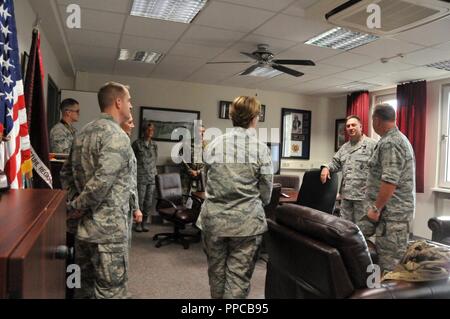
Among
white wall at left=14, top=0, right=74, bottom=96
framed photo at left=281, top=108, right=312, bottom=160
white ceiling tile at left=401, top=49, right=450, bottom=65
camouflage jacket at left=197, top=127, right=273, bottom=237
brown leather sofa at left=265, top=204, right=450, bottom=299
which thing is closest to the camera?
brown leather sofa at left=265, top=204, right=450, bottom=299

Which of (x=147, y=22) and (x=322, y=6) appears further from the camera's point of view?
(x=147, y=22)

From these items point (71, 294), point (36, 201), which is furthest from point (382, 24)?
point (71, 294)

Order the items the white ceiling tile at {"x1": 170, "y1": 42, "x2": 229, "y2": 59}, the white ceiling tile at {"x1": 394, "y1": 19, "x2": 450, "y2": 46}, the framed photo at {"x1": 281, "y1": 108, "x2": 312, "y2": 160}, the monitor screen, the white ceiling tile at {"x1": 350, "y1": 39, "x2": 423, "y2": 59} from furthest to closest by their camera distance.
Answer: the framed photo at {"x1": 281, "y1": 108, "x2": 312, "y2": 160} → the monitor screen → the white ceiling tile at {"x1": 170, "y1": 42, "x2": 229, "y2": 59} → the white ceiling tile at {"x1": 350, "y1": 39, "x2": 423, "y2": 59} → the white ceiling tile at {"x1": 394, "y1": 19, "x2": 450, "y2": 46}

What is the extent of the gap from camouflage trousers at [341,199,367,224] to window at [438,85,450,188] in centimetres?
278

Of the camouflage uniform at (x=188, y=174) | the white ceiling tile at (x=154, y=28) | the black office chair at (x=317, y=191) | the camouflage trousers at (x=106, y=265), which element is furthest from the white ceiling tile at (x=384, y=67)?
the camouflage trousers at (x=106, y=265)

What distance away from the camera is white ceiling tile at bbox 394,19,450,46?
9.58 feet

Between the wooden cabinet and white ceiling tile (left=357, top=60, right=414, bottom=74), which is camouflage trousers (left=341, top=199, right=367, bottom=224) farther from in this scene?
the wooden cabinet

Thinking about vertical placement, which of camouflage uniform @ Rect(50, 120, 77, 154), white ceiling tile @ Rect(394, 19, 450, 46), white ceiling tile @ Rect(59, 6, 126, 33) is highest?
white ceiling tile @ Rect(59, 6, 126, 33)

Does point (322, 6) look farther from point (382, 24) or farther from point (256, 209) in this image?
point (256, 209)

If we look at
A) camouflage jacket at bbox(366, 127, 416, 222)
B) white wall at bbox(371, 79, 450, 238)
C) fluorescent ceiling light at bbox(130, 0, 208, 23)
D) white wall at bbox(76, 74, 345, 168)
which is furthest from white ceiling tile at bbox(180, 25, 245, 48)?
white wall at bbox(371, 79, 450, 238)

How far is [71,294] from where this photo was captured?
218cm

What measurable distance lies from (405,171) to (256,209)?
1.20 metres

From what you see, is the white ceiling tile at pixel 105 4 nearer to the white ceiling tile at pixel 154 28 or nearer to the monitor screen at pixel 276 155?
the white ceiling tile at pixel 154 28

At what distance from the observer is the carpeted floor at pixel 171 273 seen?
2756 millimetres
